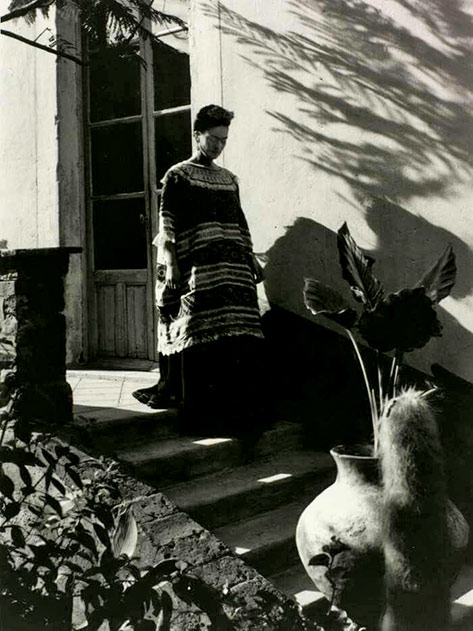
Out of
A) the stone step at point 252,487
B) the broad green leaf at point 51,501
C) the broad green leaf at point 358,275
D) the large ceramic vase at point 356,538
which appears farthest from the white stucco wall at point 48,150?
the broad green leaf at point 51,501

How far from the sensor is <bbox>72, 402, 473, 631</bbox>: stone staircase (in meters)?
3.58

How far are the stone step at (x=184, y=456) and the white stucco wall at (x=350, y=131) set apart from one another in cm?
101

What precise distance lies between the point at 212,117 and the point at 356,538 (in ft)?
8.03

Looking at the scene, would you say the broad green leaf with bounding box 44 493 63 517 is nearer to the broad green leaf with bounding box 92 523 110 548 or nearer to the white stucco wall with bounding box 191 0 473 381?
the broad green leaf with bounding box 92 523 110 548

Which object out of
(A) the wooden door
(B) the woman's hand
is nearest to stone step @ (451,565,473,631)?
(B) the woman's hand

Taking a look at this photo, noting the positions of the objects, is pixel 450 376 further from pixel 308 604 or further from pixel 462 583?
pixel 308 604

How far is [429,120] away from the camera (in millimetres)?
4305

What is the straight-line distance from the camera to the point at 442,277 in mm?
3748

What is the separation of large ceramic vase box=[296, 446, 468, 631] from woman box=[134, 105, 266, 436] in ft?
3.92

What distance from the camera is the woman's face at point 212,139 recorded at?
4379mm

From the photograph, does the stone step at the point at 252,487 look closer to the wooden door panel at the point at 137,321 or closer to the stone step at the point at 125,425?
the stone step at the point at 125,425

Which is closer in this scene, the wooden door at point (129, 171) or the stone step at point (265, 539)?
the stone step at point (265, 539)

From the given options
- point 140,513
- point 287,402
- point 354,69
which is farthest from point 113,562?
point 354,69

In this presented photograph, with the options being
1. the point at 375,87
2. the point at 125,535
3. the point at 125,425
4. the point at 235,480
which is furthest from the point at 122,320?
the point at 125,535
